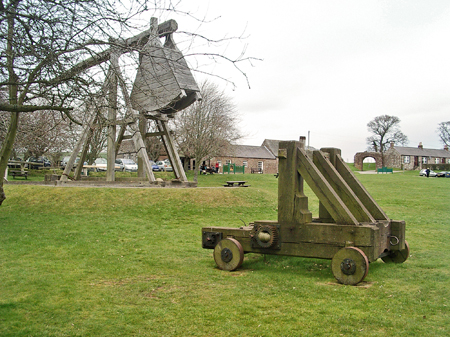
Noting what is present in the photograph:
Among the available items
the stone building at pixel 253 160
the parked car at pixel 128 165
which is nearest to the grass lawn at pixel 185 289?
the parked car at pixel 128 165

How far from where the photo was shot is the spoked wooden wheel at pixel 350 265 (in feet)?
20.2

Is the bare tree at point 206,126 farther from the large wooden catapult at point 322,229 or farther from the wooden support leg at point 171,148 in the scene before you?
the large wooden catapult at point 322,229

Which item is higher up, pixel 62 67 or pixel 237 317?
pixel 62 67

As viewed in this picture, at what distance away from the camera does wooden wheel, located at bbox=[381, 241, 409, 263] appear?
773 centimetres

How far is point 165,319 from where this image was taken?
16.8 feet

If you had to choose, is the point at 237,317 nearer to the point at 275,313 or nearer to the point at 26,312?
the point at 275,313

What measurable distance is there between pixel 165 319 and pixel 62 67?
10.7ft

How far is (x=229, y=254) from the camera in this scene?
7.56 meters

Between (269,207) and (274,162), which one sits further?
(274,162)

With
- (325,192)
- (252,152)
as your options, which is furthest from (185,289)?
(252,152)

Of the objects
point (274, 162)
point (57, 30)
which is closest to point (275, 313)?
point (57, 30)

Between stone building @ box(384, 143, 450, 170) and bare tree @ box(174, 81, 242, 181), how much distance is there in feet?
163

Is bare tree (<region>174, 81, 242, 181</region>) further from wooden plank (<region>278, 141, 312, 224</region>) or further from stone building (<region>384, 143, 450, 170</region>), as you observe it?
stone building (<region>384, 143, 450, 170</region>)

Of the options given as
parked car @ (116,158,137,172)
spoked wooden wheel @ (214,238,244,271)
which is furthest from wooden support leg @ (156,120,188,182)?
parked car @ (116,158,137,172)
